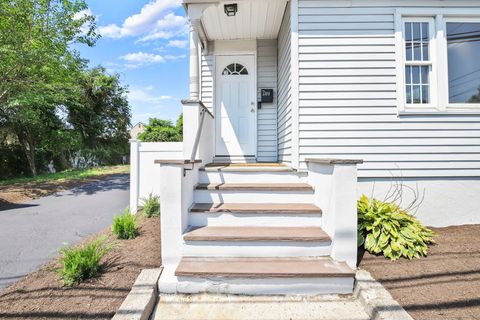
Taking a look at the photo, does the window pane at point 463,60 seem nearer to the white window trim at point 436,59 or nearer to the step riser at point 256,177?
the white window trim at point 436,59

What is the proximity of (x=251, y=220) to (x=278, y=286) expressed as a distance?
75 cm

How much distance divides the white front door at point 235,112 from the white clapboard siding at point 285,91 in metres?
0.58

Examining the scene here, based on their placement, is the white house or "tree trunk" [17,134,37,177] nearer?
the white house

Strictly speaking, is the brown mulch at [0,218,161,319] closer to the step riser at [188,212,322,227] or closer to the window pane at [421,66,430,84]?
the step riser at [188,212,322,227]

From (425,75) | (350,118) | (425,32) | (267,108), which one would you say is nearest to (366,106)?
(350,118)

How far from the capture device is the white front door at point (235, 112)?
16.8 ft

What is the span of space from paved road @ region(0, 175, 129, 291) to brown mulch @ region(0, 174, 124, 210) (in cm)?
35

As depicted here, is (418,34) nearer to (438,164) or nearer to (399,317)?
(438,164)

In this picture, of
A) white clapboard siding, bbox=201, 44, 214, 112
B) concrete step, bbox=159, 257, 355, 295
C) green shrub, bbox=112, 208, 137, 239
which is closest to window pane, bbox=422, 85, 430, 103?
concrete step, bbox=159, 257, 355, 295

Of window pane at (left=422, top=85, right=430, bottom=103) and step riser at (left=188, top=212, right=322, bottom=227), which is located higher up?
window pane at (left=422, top=85, right=430, bottom=103)

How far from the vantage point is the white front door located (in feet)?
16.8

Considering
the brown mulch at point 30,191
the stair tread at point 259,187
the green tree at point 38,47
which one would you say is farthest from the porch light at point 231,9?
the brown mulch at point 30,191

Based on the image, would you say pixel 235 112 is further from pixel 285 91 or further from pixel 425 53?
pixel 425 53

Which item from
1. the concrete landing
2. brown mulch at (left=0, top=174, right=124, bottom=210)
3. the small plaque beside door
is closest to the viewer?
the concrete landing
